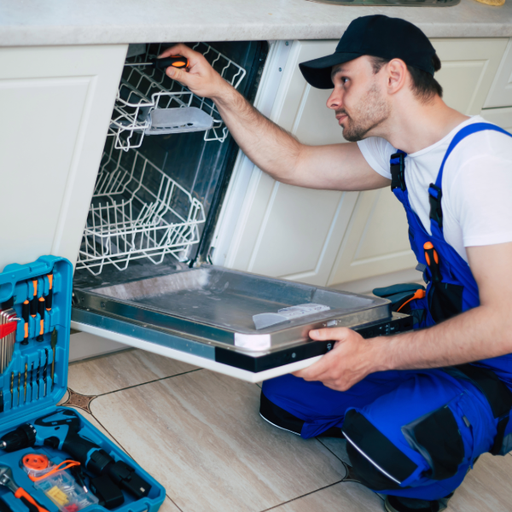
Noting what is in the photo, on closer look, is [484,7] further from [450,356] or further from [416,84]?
[450,356]

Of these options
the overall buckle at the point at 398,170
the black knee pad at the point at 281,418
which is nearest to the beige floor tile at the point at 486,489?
the black knee pad at the point at 281,418

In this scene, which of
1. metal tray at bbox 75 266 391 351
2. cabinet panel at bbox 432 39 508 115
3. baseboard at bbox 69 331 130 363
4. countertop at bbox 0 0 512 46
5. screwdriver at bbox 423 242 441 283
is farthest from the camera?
cabinet panel at bbox 432 39 508 115

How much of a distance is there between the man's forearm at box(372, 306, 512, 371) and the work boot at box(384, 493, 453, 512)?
314 mm

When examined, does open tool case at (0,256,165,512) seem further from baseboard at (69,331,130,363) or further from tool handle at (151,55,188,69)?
tool handle at (151,55,188,69)

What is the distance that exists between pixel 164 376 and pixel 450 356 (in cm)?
81

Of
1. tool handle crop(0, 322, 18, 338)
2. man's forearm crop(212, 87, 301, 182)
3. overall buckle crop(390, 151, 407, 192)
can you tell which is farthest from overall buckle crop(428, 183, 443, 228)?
tool handle crop(0, 322, 18, 338)

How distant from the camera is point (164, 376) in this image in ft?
5.66

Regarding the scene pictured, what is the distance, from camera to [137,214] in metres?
1.83

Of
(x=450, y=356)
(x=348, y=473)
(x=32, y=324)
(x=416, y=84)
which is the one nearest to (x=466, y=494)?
(x=348, y=473)

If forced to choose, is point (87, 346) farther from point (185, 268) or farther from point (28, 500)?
point (28, 500)

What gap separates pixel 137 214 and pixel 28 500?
898 mm

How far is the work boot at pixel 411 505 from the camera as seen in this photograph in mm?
1380

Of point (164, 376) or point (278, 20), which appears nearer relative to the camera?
point (278, 20)

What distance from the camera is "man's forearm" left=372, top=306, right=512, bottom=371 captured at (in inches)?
48.7
